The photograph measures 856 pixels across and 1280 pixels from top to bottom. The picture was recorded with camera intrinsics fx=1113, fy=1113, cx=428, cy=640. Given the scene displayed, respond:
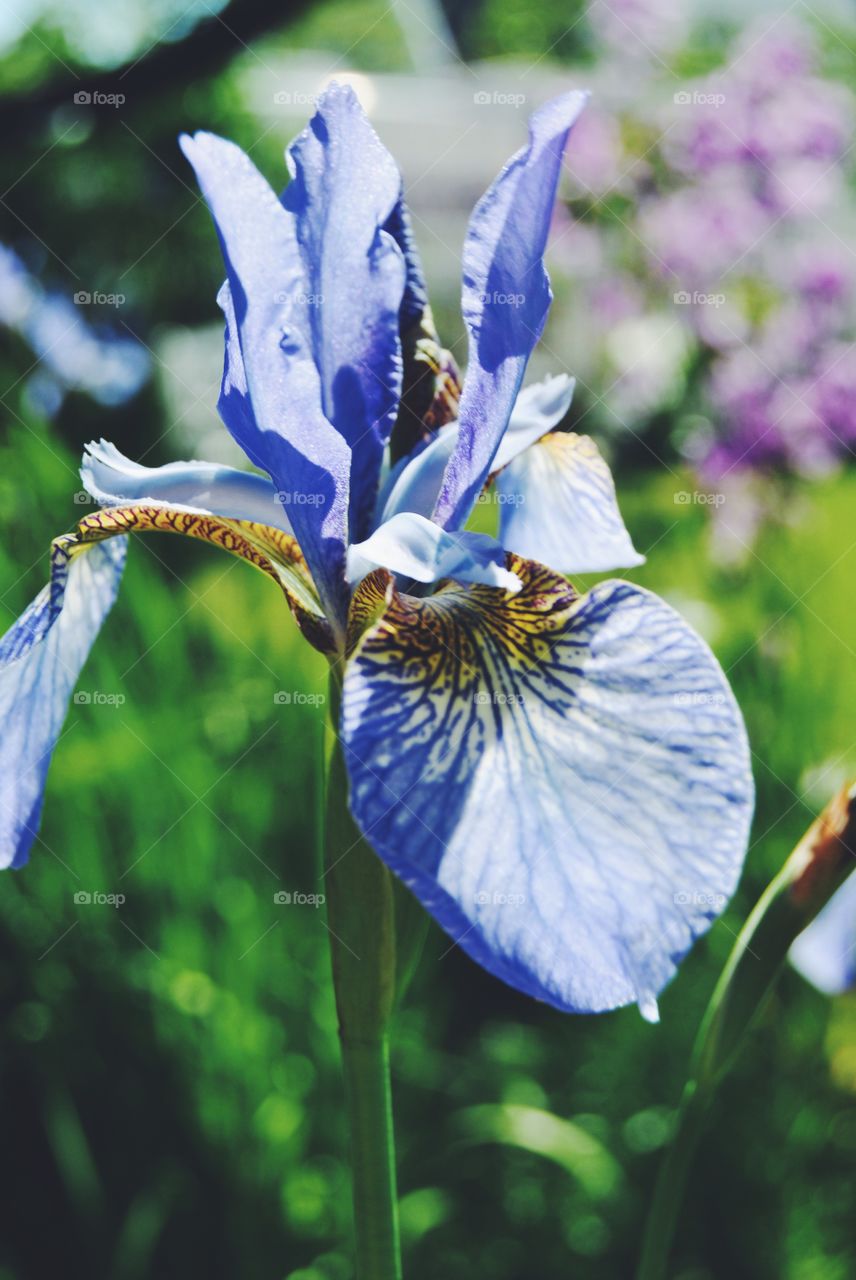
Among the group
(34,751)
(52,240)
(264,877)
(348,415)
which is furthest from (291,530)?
(52,240)

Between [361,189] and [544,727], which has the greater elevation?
[361,189]

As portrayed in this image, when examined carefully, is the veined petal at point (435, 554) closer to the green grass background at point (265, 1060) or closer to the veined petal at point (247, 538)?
the veined petal at point (247, 538)

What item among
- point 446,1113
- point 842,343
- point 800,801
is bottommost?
point 446,1113

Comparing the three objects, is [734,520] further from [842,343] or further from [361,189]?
[361,189]

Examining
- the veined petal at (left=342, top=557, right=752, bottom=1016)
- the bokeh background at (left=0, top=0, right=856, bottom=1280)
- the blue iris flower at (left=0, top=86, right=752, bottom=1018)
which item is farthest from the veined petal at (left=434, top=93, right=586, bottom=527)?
the bokeh background at (left=0, top=0, right=856, bottom=1280)

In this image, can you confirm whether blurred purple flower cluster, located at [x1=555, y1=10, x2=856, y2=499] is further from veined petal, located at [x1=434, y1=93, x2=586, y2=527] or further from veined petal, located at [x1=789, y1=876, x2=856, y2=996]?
veined petal, located at [x1=434, y1=93, x2=586, y2=527]

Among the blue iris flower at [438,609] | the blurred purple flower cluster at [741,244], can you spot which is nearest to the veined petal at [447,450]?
the blue iris flower at [438,609]

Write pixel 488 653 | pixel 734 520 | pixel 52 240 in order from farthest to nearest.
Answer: pixel 52 240 → pixel 734 520 → pixel 488 653
